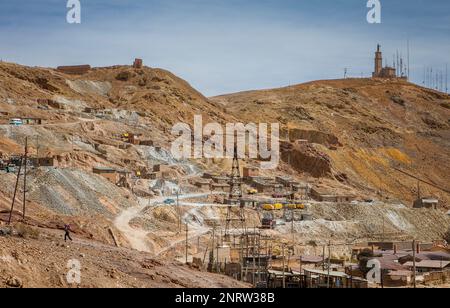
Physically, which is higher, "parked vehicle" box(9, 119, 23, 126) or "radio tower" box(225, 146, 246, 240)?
"parked vehicle" box(9, 119, 23, 126)

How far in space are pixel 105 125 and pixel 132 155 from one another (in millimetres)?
8977

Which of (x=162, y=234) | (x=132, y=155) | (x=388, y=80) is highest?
(x=388, y=80)

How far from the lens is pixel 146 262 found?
28281mm

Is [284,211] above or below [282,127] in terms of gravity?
below

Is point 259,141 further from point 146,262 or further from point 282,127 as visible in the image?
point 146,262

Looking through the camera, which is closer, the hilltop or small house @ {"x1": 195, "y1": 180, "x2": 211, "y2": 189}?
the hilltop

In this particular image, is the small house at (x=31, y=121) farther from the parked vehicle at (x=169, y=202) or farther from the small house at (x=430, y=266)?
the small house at (x=430, y=266)

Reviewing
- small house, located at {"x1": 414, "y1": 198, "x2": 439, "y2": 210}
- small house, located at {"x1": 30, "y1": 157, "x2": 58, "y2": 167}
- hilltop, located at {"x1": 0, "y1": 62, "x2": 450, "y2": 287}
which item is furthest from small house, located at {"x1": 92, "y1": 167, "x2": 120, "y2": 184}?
small house, located at {"x1": 414, "y1": 198, "x2": 439, "y2": 210}

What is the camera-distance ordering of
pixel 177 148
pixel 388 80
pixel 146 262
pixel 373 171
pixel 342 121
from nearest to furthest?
1. pixel 146 262
2. pixel 177 148
3. pixel 373 171
4. pixel 342 121
5. pixel 388 80

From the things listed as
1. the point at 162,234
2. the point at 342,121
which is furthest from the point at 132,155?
the point at 342,121

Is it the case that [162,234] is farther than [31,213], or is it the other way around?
[162,234]

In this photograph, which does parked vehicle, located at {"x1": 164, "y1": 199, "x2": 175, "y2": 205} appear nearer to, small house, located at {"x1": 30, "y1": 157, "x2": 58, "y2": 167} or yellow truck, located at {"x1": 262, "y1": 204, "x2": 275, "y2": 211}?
yellow truck, located at {"x1": 262, "y1": 204, "x2": 275, "y2": 211}

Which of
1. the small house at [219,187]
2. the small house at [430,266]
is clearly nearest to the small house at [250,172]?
the small house at [219,187]

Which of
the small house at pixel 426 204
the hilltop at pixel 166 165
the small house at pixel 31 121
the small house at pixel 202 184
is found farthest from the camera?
the small house at pixel 426 204
